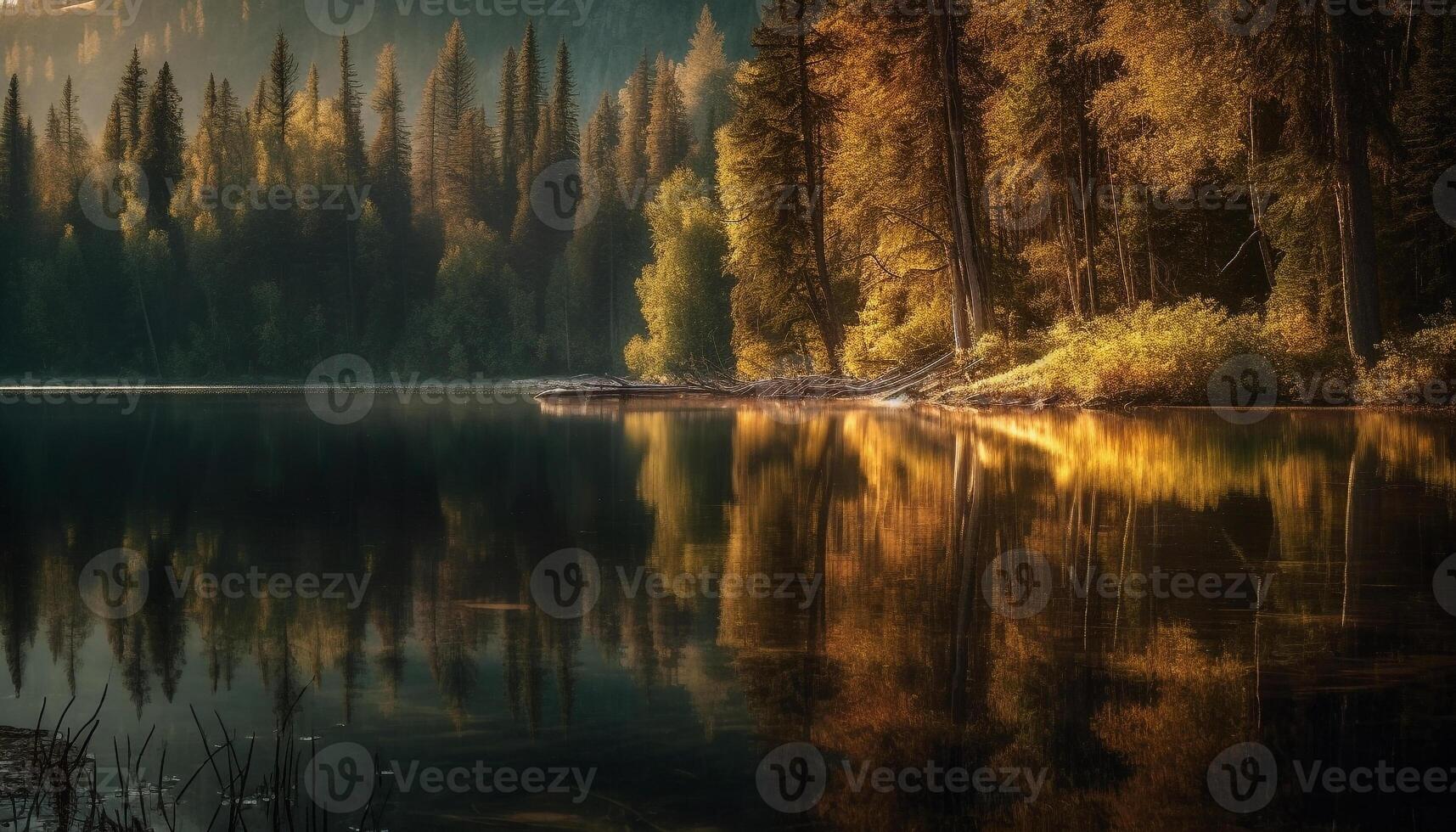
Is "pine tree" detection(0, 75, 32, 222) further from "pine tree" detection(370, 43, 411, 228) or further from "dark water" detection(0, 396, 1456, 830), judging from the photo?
"dark water" detection(0, 396, 1456, 830)

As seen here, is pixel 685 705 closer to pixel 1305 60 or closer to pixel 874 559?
pixel 874 559

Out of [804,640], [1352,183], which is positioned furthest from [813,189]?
[804,640]

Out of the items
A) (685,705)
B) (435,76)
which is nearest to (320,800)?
(685,705)

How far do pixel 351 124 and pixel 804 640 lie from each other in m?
109

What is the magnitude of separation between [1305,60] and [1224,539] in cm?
2175

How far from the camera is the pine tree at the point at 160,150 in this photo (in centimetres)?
10394

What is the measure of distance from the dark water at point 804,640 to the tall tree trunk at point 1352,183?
46.4 feet

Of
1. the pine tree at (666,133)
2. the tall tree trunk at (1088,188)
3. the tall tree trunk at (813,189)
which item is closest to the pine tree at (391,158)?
the pine tree at (666,133)

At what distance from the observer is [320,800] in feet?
15.1

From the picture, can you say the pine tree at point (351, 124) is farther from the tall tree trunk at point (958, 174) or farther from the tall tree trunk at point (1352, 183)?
the tall tree trunk at point (1352, 183)

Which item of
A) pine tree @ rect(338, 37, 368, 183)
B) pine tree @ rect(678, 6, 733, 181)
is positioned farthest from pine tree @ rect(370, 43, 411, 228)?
pine tree @ rect(678, 6, 733, 181)

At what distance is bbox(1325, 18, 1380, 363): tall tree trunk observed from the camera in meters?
28.1

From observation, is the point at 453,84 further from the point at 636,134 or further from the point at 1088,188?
the point at 1088,188

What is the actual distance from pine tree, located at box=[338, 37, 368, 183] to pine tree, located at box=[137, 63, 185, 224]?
40.6ft
